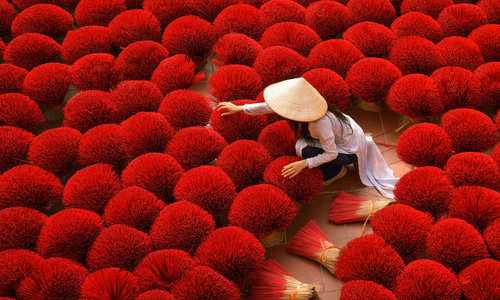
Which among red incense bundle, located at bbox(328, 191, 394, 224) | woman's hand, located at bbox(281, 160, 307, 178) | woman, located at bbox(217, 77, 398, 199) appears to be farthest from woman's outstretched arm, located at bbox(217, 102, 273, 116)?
red incense bundle, located at bbox(328, 191, 394, 224)

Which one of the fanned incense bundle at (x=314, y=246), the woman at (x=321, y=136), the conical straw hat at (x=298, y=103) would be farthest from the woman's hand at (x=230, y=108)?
the fanned incense bundle at (x=314, y=246)

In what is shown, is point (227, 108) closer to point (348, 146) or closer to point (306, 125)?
point (306, 125)

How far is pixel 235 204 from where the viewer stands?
4.88ft

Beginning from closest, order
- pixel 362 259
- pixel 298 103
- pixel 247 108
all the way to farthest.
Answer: pixel 362 259
pixel 298 103
pixel 247 108

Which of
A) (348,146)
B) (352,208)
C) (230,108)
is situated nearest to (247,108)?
(230,108)

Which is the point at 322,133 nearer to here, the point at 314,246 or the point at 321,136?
the point at 321,136

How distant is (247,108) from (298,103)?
0.17 m

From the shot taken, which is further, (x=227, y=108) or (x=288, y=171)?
(x=227, y=108)

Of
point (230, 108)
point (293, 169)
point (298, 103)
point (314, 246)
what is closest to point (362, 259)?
point (314, 246)

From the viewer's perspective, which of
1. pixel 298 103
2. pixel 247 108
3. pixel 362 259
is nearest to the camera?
pixel 362 259

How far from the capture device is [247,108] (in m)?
1.61

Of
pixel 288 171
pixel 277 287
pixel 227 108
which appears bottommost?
pixel 277 287

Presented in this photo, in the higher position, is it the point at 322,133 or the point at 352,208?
the point at 322,133

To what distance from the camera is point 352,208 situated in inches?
63.2
